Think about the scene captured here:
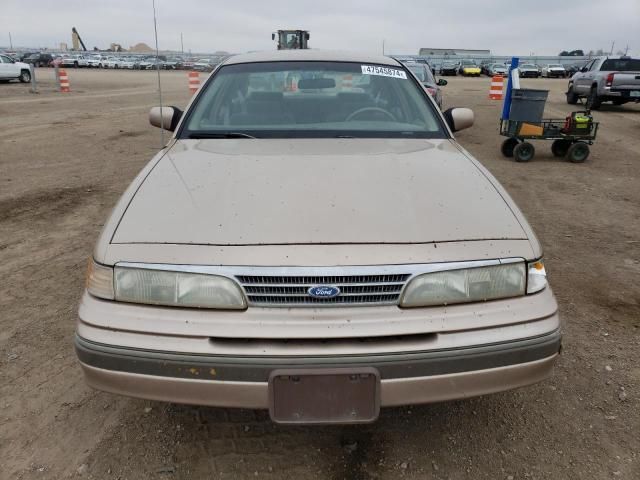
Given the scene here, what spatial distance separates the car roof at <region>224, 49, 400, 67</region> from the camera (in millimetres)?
3418

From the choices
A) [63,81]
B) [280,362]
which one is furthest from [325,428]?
[63,81]

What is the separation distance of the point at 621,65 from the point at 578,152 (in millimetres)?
10435

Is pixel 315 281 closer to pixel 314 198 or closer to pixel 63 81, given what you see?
pixel 314 198

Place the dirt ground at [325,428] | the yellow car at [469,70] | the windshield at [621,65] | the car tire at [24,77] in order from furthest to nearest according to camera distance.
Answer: the yellow car at [469,70], the car tire at [24,77], the windshield at [621,65], the dirt ground at [325,428]

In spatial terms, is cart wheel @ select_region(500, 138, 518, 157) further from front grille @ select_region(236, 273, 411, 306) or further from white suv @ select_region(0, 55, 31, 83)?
white suv @ select_region(0, 55, 31, 83)

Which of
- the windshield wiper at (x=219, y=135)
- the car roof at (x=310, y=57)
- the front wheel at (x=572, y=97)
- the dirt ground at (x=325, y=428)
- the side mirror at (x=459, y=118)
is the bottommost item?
the dirt ground at (x=325, y=428)

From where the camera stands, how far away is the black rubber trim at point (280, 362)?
5.64 feet

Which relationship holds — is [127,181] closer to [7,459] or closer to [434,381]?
[7,459]

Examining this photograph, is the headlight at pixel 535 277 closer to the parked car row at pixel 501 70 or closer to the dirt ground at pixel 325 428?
the dirt ground at pixel 325 428

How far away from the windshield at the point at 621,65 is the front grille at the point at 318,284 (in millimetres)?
18067

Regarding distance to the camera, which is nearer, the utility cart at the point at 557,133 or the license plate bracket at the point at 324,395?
the license plate bracket at the point at 324,395

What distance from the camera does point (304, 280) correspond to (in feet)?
5.83

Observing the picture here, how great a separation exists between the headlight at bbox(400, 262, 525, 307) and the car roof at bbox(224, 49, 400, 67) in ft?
6.73

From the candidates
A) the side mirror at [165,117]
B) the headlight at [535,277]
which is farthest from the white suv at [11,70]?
the headlight at [535,277]
